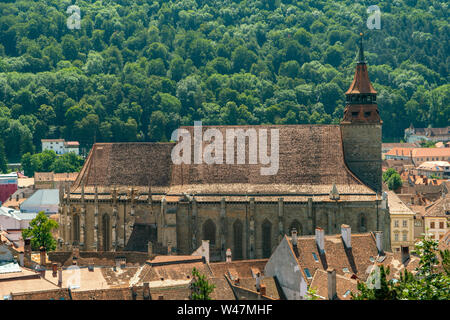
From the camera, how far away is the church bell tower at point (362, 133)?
3081 inches

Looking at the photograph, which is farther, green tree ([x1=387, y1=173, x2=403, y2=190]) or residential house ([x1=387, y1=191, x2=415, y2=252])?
green tree ([x1=387, y1=173, x2=403, y2=190])

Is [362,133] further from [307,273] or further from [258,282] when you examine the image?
[258,282]

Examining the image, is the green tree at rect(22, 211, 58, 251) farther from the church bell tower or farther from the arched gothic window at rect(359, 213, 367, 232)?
the arched gothic window at rect(359, 213, 367, 232)

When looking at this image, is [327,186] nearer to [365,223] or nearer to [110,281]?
[365,223]

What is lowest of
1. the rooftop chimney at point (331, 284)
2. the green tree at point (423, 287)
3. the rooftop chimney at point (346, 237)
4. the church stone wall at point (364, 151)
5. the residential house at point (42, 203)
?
the residential house at point (42, 203)

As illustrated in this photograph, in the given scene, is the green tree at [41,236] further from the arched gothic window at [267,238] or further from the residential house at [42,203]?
the residential house at [42,203]

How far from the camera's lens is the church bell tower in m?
78.2

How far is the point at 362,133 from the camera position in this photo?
79.2 m

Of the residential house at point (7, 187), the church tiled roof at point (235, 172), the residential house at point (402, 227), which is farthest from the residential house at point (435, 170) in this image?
the church tiled roof at point (235, 172)

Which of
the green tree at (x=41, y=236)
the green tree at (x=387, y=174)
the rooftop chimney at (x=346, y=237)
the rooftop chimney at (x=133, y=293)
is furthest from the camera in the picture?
the green tree at (x=387, y=174)

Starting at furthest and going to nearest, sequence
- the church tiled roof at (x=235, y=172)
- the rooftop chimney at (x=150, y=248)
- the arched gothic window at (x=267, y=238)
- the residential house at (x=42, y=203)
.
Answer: the residential house at (x=42, y=203) → the church tiled roof at (x=235, y=172) → the arched gothic window at (x=267, y=238) → the rooftop chimney at (x=150, y=248)

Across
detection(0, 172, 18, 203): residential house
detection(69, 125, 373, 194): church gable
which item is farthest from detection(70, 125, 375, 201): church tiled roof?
detection(0, 172, 18, 203): residential house

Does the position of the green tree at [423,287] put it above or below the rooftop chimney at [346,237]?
above

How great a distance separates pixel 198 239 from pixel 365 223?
13302mm
